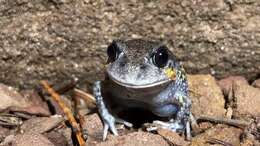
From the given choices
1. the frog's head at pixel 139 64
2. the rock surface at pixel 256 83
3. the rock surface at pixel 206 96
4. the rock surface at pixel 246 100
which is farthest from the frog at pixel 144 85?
the rock surface at pixel 256 83

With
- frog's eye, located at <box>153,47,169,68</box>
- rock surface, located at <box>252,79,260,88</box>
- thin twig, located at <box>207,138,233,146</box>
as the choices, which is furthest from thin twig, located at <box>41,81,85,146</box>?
rock surface, located at <box>252,79,260,88</box>

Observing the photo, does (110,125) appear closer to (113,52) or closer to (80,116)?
(80,116)

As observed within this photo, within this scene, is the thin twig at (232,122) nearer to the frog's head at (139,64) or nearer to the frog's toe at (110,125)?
the frog's head at (139,64)

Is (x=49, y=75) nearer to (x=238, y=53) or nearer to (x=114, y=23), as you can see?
(x=114, y=23)

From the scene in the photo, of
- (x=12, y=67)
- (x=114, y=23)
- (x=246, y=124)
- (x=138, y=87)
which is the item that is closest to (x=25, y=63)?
(x=12, y=67)

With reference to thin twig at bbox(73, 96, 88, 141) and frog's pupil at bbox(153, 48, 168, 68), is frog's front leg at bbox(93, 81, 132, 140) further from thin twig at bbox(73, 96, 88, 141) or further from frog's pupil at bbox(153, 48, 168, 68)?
frog's pupil at bbox(153, 48, 168, 68)

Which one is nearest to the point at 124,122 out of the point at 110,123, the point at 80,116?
the point at 110,123
